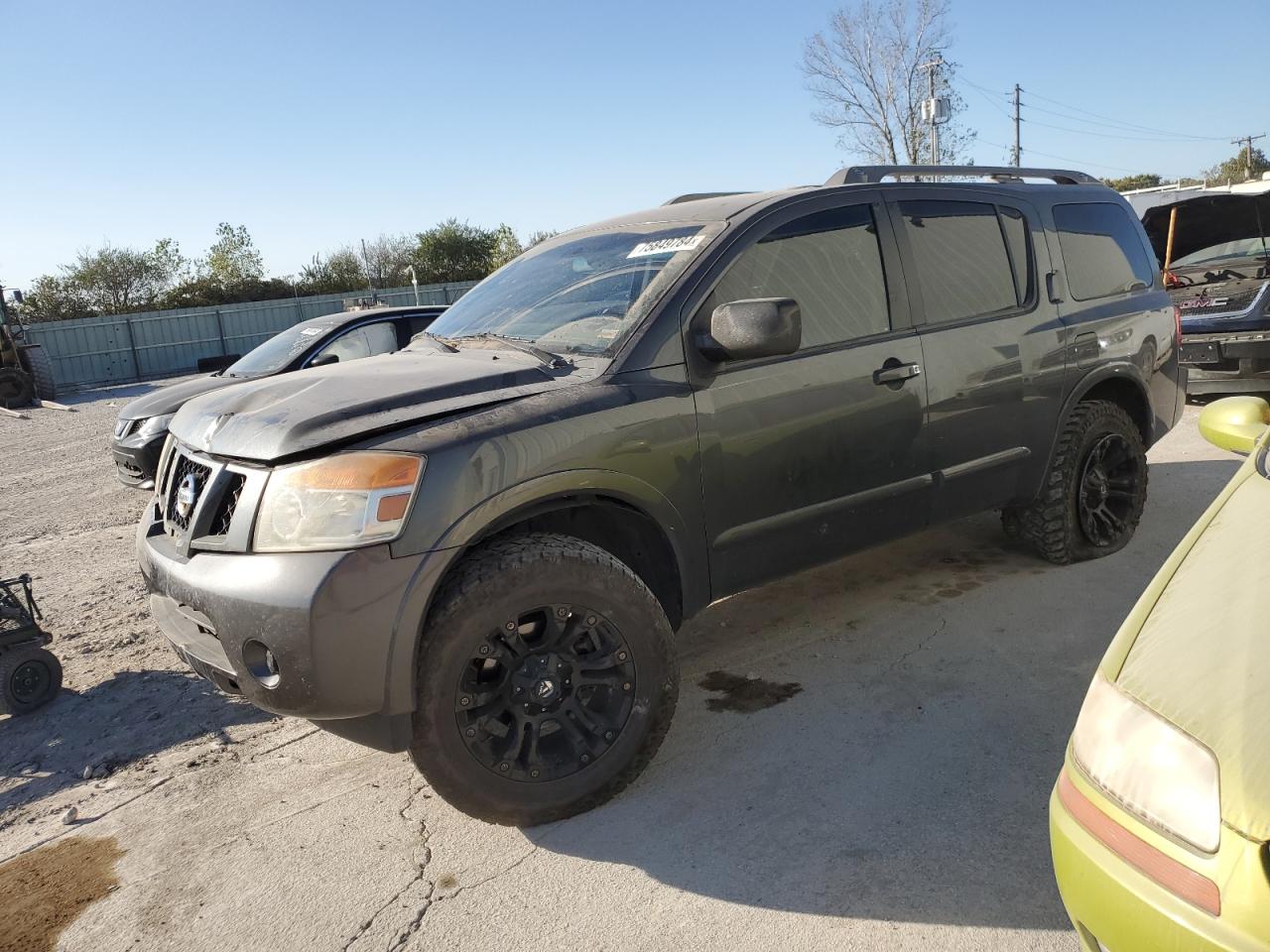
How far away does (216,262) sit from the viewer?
133ft

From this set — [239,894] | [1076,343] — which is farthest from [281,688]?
[1076,343]

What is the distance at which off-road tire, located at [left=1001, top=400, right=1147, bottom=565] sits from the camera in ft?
14.3

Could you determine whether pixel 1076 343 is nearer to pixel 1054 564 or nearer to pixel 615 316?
pixel 1054 564

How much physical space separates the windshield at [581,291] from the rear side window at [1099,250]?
2.16m

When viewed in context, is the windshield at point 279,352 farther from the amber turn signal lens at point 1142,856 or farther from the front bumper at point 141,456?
the amber turn signal lens at point 1142,856

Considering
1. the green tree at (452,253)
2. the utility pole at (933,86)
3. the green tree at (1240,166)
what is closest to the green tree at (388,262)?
the green tree at (452,253)

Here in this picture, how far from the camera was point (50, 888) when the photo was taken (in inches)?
106

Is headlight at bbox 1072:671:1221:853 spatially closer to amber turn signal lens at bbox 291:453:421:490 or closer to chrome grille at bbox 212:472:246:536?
amber turn signal lens at bbox 291:453:421:490

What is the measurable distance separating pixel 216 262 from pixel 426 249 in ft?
30.7

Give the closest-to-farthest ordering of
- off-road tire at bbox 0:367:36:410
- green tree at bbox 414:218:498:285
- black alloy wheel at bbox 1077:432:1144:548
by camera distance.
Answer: black alloy wheel at bbox 1077:432:1144:548, off-road tire at bbox 0:367:36:410, green tree at bbox 414:218:498:285

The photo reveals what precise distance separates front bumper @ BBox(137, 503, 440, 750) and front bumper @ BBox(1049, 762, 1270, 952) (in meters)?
1.62

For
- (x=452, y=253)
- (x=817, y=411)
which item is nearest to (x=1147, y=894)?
(x=817, y=411)

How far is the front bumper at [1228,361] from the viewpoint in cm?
774

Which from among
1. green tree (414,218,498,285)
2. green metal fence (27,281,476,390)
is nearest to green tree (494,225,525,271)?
green tree (414,218,498,285)
